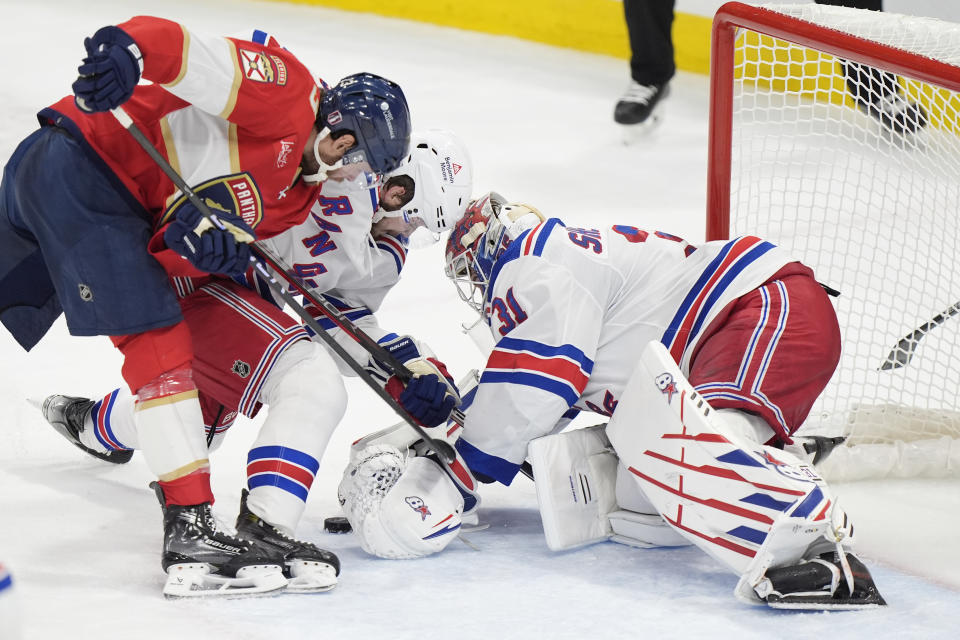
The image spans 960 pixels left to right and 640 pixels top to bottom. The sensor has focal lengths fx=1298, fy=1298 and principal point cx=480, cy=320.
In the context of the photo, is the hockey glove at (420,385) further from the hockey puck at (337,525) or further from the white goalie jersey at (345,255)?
the hockey puck at (337,525)

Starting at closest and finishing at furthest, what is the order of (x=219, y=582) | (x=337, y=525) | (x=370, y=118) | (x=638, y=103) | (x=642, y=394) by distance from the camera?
(x=219, y=582) < (x=642, y=394) < (x=370, y=118) < (x=337, y=525) < (x=638, y=103)

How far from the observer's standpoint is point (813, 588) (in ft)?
7.18

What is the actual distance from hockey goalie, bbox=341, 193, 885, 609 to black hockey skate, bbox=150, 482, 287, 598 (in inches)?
11.1

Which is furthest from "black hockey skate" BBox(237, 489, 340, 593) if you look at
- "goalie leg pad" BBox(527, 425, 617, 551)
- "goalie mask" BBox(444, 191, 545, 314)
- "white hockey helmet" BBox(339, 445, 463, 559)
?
"goalie mask" BBox(444, 191, 545, 314)

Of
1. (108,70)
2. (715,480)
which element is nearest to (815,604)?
(715,480)

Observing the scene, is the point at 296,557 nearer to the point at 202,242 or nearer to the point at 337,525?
the point at 337,525

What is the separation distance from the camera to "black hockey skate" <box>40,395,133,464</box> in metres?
2.95

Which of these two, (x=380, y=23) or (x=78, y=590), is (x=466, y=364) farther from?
(x=380, y=23)

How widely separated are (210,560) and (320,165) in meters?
0.78

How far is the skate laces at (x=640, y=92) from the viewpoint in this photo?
18.2 feet

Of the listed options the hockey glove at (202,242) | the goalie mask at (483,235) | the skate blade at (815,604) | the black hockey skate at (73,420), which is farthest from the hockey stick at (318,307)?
the skate blade at (815,604)

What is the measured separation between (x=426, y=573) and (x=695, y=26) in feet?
14.3

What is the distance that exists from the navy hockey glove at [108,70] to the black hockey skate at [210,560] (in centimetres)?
71

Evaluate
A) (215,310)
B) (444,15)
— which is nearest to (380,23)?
(444,15)
